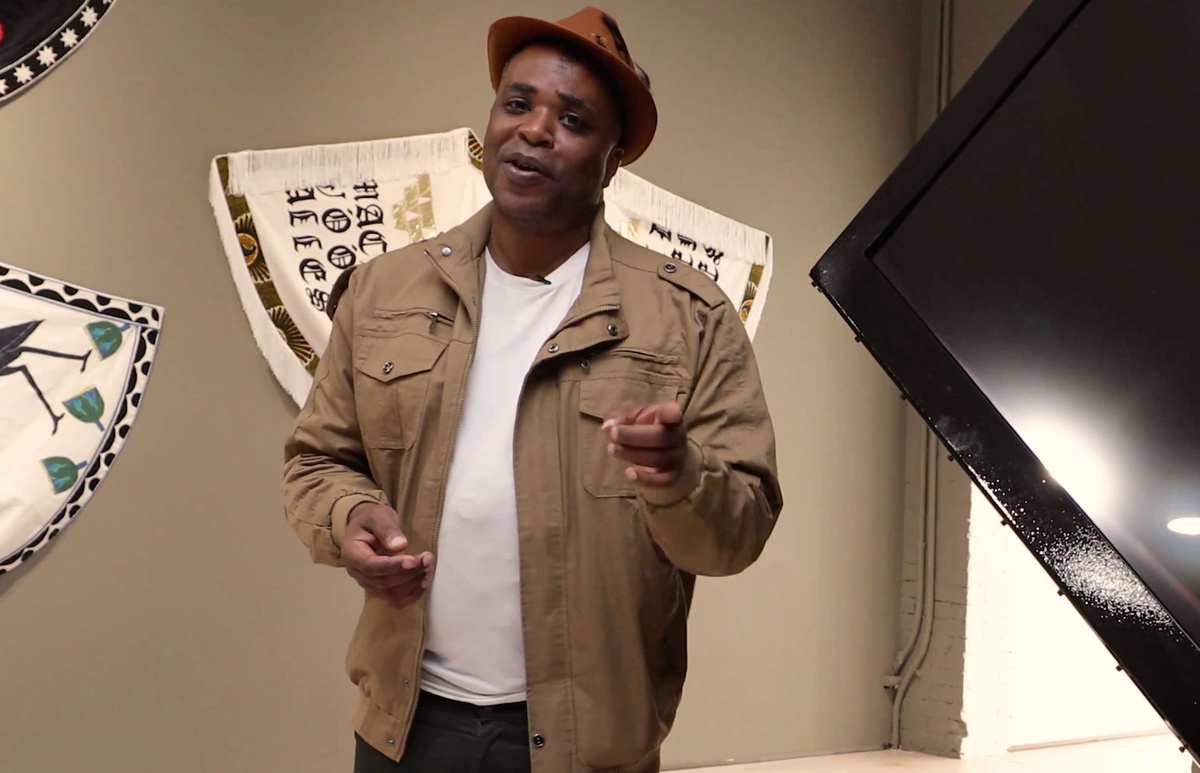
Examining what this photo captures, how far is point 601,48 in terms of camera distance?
1.68 m

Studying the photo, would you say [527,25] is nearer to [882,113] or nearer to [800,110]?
[800,110]

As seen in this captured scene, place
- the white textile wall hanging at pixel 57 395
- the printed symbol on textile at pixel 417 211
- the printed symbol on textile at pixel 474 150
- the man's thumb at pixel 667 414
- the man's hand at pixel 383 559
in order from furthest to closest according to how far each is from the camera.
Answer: the printed symbol on textile at pixel 474 150
the printed symbol on textile at pixel 417 211
the white textile wall hanging at pixel 57 395
the man's hand at pixel 383 559
the man's thumb at pixel 667 414

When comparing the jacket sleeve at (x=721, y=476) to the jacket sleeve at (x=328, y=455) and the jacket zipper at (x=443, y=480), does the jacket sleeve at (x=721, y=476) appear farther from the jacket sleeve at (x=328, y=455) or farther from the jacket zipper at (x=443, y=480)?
the jacket sleeve at (x=328, y=455)

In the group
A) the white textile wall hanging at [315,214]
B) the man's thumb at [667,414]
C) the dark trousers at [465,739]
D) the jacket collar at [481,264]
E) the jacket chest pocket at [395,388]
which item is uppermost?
the white textile wall hanging at [315,214]

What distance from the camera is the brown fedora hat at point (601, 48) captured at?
1695 millimetres

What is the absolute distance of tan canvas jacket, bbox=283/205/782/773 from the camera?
1515 millimetres

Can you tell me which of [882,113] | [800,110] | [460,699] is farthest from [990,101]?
[882,113]

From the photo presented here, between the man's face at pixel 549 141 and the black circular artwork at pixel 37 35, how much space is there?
2.02 meters

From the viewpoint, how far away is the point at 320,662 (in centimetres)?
372

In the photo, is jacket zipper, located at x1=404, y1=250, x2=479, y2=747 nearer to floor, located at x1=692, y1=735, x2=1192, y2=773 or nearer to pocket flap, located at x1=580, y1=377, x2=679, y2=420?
pocket flap, located at x1=580, y1=377, x2=679, y2=420

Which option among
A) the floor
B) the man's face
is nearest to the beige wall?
the floor

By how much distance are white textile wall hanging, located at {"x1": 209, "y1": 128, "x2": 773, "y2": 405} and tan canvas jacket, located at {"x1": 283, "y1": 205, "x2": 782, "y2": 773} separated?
78.4 inches

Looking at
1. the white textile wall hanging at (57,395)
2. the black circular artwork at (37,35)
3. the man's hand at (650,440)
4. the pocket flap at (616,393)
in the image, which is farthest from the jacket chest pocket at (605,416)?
the black circular artwork at (37,35)

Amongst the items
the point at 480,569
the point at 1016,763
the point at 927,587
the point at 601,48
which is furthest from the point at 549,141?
the point at 1016,763
